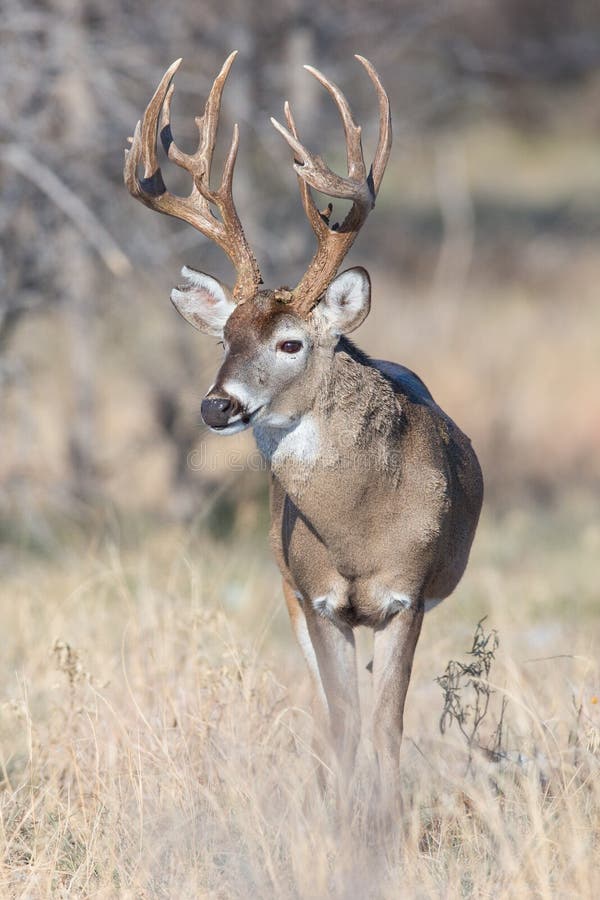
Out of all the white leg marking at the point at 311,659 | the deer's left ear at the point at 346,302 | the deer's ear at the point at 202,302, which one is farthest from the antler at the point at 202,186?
the white leg marking at the point at 311,659

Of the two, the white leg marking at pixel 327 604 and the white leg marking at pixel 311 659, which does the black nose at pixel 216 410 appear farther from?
the white leg marking at pixel 311 659

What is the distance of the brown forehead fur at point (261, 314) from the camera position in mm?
4891

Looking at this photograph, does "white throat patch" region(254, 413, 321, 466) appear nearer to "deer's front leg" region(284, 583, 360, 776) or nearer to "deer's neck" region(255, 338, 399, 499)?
"deer's neck" region(255, 338, 399, 499)

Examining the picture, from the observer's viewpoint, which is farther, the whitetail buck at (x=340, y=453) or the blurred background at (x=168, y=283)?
the blurred background at (x=168, y=283)

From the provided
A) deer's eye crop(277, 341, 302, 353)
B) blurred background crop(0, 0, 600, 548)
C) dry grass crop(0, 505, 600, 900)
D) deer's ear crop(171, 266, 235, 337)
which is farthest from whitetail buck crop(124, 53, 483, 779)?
blurred background crop(0, 0, 600, 548)

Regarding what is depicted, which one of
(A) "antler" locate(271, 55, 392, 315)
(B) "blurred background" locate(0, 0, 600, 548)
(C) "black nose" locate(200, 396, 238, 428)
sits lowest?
(C) "black nose" locate(200, 396, 238, 428)

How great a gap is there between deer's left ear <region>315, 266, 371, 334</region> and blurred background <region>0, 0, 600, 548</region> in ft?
7.88

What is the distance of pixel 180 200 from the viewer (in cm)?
530

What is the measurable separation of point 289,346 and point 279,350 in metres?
0.04

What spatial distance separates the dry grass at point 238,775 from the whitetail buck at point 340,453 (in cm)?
34

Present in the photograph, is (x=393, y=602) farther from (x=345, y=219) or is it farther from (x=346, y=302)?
(x=345, y=219)

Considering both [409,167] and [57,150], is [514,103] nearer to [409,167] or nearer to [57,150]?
[409,167]

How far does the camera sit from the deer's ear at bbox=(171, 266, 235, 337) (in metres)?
5.26

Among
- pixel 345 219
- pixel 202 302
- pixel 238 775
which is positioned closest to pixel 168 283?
pixel 202 302
